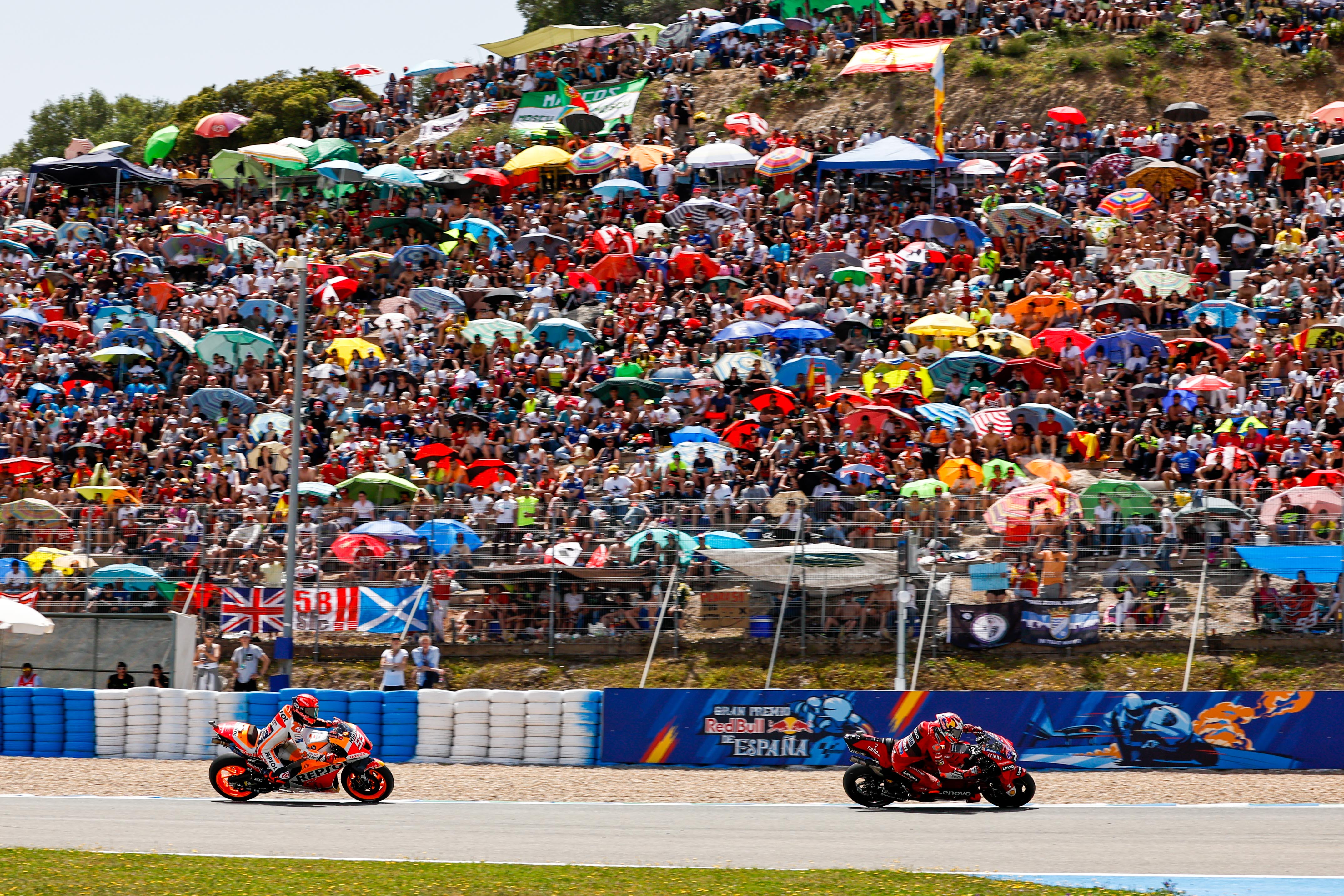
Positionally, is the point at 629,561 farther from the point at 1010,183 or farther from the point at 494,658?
the point at 1010,183

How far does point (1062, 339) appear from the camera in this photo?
95.8 ft

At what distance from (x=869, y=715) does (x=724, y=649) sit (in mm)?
4816

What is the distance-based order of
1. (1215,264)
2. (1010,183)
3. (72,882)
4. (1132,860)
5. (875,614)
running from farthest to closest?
(1010,183)
(1215,264)
(875,614)
(1132,860)
(72,882)

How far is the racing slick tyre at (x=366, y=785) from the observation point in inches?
661

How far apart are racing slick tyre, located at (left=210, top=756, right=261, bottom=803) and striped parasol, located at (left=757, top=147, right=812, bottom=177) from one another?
2596 centimetres

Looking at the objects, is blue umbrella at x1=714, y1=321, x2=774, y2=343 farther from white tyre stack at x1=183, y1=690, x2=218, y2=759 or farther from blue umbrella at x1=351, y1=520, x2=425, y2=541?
white tyre stack at x1=183, y1=690, x2=218, y2=759

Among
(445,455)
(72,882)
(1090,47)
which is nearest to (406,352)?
(445,455)

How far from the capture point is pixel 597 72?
5450 centimetres

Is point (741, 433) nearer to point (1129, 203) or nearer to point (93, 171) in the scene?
point (1129, 203)

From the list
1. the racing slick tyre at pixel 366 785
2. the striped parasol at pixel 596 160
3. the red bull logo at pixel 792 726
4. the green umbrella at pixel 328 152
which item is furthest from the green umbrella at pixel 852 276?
the racing slick tyre at pixel 366 785

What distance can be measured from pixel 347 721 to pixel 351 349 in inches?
510

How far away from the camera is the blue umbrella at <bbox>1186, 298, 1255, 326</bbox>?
29641 mm

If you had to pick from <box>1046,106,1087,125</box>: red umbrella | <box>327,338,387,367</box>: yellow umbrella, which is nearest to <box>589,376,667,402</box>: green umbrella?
<box>327,338,387,367</box>: yellow umbrella

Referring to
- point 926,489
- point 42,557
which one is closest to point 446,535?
point 42,557
